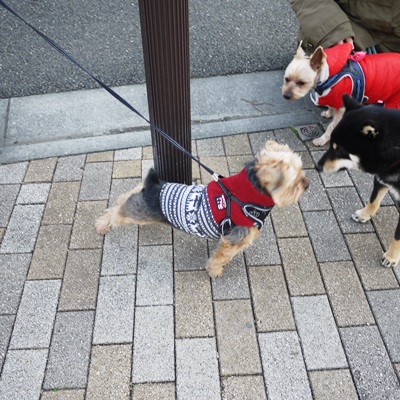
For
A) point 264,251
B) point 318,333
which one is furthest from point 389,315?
point 264,251

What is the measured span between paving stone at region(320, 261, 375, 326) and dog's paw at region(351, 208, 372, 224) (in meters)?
0.44

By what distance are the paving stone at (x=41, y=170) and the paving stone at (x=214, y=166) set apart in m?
1.47

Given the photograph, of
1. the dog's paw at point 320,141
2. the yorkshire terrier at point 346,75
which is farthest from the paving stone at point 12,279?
the yorkshire terrier at point 346,75

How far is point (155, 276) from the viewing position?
3.07 m

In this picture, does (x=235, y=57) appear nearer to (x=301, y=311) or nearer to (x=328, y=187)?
(x=328, y=187)

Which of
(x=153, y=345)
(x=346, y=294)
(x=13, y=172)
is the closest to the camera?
(x=153, y=345)

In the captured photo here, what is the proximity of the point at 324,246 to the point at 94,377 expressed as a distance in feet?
6.60

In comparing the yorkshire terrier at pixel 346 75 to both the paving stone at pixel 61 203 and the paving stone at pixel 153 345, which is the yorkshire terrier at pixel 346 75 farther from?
the paving stone at pixel 153 345

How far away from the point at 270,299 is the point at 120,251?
4.12 ft

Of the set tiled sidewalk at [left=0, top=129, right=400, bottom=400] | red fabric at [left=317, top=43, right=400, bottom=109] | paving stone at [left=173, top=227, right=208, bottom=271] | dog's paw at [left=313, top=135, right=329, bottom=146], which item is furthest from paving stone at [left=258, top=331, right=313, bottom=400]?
red fabric at [left=317, top=43, right=400, bottom=109]

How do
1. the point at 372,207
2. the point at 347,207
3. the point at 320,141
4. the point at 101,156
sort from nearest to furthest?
1. the point at 372,207
2. the point at 347,207
3. the point at 101,156
4. the point at 320,141

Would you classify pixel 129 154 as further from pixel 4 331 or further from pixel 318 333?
pixel 318 333

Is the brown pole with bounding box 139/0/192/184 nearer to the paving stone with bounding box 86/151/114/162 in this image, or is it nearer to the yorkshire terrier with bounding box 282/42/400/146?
the paving stone with bounding box 86/151/114/162

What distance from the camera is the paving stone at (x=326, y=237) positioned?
320 cm
